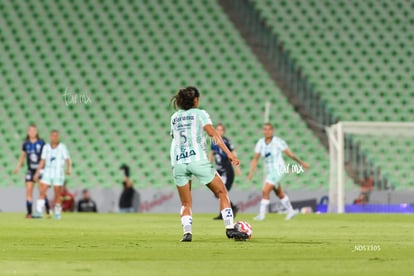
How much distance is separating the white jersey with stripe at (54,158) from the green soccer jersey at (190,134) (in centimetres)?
1060

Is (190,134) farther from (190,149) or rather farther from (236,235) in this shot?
(236,235)

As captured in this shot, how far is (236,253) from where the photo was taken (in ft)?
32.2

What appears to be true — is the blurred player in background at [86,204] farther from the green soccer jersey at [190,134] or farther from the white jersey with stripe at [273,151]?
the green soccer jersey at [190,134]

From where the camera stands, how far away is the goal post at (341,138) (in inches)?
1015

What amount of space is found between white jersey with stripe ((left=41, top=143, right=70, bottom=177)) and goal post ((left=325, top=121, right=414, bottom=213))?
25.3 ft

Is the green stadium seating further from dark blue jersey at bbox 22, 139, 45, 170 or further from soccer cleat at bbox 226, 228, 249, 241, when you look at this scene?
soccer cleat at bbox 226, 228, 249, 241

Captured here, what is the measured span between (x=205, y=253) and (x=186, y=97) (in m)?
2.61

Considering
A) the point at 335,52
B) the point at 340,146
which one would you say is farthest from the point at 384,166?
the point at 335,52

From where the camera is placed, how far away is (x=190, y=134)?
11906mm

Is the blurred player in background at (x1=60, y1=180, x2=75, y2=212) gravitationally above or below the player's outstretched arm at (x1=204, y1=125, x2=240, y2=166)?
below

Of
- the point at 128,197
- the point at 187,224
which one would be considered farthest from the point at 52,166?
the point at 187,224

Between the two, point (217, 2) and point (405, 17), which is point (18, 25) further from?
point (405, 17)

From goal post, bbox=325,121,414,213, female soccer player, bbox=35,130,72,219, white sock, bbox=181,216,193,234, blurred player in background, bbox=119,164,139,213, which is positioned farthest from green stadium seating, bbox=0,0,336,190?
white sock, bbox=181,216,193,234

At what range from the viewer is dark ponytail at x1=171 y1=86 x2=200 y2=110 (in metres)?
11.8
